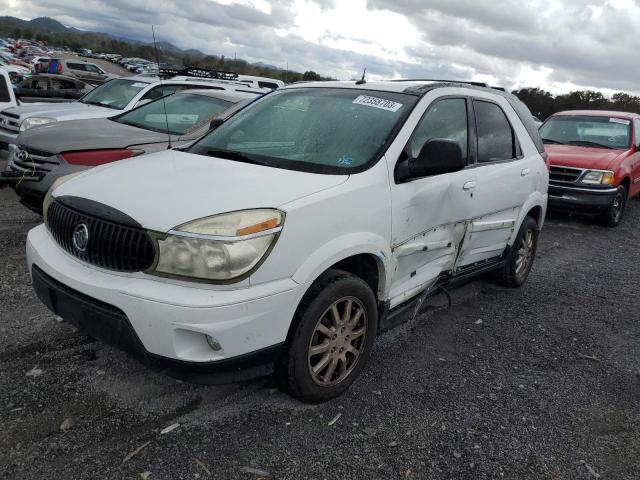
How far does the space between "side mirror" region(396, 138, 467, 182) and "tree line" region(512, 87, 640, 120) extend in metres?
33.9

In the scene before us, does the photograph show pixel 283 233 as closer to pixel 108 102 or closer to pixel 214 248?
pixel 214 248

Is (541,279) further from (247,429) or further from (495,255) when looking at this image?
(247,429)

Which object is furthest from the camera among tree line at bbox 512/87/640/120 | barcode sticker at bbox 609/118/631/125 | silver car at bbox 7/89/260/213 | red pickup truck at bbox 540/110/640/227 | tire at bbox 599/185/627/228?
tree line at bbox 512/87/640/120

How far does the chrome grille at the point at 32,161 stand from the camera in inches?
212

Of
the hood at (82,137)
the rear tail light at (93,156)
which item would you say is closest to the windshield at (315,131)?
the rear tail light at (93,156)

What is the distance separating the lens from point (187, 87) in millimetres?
8430

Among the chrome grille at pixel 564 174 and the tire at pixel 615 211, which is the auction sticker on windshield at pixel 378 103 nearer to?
the chrome grille at pixel 564 174

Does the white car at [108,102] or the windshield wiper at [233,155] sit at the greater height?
the white car at [108,102]

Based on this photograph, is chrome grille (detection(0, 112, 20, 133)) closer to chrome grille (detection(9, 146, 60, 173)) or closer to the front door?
chrome grille (detection(9, 146, 60, 173))

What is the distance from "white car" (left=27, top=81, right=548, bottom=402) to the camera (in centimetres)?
243

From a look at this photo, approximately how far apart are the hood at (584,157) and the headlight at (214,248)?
775 cm

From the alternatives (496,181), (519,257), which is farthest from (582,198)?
(496,181)

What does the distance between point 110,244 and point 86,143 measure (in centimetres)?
344

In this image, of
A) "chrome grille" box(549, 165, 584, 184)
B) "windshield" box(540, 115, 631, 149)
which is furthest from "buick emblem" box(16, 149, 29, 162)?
"windshield" box(540, 115, 631, 149)
